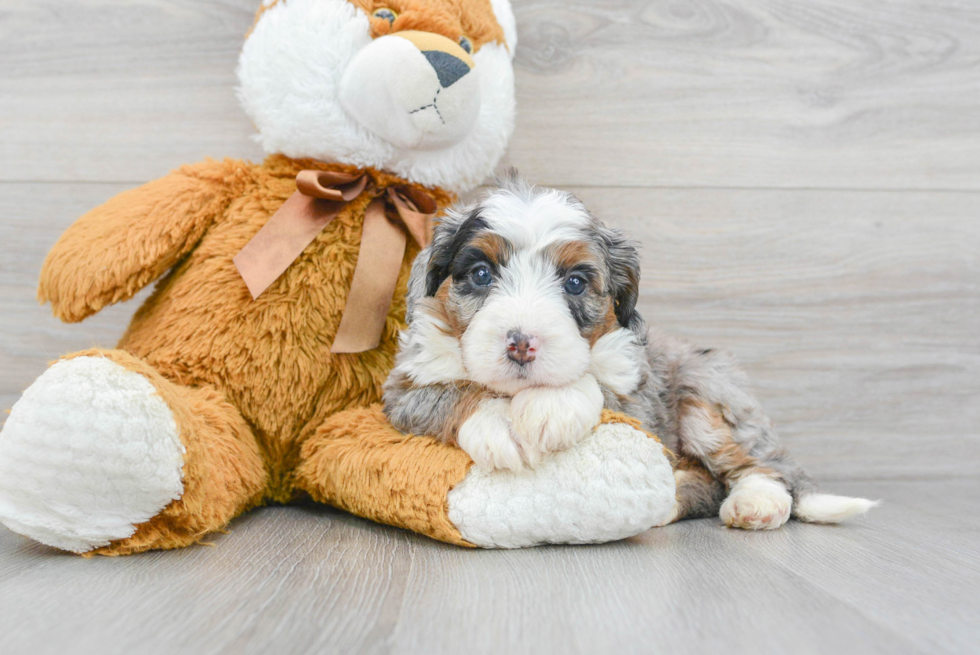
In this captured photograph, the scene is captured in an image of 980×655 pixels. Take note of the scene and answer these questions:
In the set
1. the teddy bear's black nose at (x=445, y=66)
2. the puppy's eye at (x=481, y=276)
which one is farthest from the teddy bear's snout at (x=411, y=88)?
the puppy's eye at (x=481, y=276)

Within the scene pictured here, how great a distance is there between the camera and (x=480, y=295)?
1.37 m

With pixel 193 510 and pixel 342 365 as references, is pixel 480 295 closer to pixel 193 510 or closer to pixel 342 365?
pixel 342 365

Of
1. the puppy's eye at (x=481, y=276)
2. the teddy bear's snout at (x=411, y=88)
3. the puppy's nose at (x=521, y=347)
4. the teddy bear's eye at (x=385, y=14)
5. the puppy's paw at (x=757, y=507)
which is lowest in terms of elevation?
the puppy's paw at (x=757, y=507)

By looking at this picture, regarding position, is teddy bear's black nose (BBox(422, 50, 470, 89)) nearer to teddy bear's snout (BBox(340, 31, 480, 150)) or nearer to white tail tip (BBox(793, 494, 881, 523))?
teddy bear's snout (BBox(340, 31, 480, 150))

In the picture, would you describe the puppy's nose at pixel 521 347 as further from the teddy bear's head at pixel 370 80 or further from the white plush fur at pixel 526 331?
the teddy bear's head at pixel 370 80

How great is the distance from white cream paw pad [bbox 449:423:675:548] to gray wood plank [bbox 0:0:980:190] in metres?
1.05

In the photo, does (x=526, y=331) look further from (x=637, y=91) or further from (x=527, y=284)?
(x=637, y=91)

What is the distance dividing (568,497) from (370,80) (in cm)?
95

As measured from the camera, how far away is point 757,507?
154 centimetres

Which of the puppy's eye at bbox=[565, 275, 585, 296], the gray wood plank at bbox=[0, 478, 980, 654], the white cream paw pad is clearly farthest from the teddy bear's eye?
the gray wood plank at bbox=[0, 478, 980, 654]

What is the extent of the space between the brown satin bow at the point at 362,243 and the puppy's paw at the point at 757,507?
872 mm

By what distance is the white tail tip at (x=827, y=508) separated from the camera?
Result: 1.62m

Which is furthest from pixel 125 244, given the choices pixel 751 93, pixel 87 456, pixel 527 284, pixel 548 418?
pixel 751 93

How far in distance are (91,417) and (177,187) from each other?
0.64 meters
